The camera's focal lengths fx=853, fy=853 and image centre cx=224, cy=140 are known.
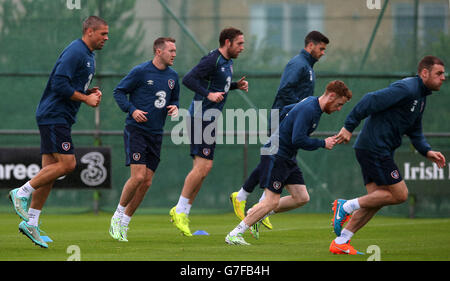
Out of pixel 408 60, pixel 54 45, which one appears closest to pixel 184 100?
pixel 54 45

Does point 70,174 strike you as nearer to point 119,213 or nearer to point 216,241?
point 119,213

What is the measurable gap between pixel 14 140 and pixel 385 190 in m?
8.77

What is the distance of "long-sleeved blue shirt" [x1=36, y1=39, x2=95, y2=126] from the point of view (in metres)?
8.75

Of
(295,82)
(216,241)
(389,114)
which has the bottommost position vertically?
(216,241)

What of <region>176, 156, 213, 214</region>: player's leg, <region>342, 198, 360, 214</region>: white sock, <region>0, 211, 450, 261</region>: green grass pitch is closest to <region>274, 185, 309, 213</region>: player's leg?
<region>0, 211, 450, 261</region>: green grass pitch

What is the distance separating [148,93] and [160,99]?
161mm

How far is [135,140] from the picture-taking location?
983 centimetres

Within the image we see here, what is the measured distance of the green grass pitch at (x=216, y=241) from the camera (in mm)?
7984

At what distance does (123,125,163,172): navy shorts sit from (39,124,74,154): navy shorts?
3.33 ft

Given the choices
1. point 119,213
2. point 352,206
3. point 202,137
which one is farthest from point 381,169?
point 119,213

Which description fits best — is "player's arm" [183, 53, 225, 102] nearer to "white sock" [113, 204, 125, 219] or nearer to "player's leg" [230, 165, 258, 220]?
"player's leg" [230, 165, 258, 220]

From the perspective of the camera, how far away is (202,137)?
10586mm

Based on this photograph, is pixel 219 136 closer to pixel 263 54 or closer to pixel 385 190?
pixel 263 54

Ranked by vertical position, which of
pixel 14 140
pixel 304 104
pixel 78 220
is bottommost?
pixel 78 220
